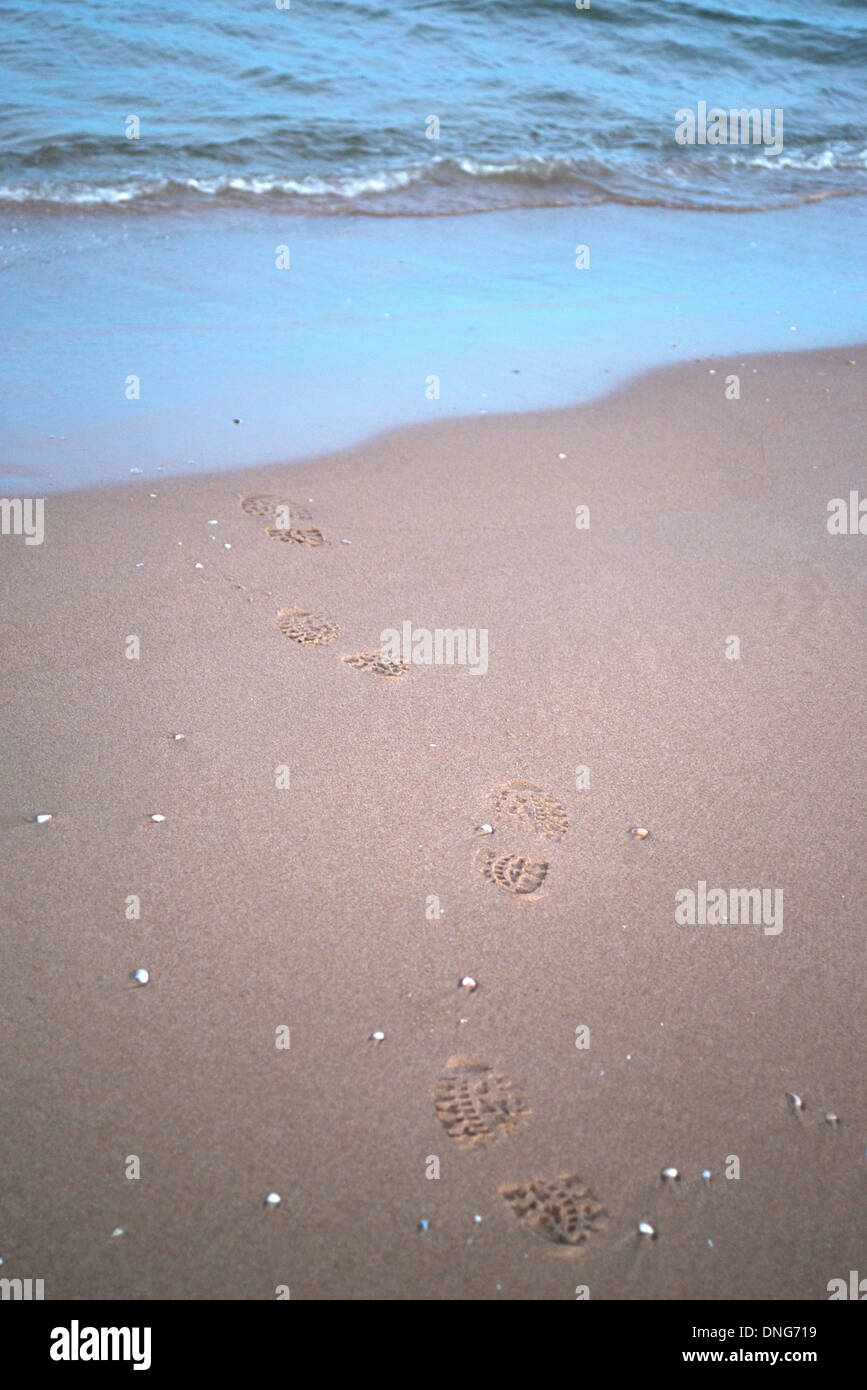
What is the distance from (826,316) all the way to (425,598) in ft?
14.9

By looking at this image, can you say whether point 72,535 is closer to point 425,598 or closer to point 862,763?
point 425,598

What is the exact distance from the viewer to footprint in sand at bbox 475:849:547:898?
106 inches

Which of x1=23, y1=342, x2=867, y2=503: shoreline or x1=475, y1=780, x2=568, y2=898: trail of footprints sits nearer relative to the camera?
x1=475, y1=780, x2=568, y2=898: trail of footprints

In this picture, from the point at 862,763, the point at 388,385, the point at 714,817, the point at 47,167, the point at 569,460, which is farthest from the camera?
the point at 47,167

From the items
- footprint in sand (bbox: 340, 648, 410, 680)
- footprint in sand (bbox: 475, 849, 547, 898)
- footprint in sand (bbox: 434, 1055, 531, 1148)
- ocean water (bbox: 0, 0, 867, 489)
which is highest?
ocean water (bbox: 0, 0, 867, 489)

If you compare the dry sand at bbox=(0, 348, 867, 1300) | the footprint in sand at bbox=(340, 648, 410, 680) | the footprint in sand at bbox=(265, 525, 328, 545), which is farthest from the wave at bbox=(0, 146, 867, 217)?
the footprint in sand at bbox=(340, 648, 410, 680)

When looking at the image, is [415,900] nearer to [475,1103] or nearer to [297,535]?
[475,1103]

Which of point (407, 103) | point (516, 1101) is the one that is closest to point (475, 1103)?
point (516, 1101)

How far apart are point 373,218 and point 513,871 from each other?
709 cm

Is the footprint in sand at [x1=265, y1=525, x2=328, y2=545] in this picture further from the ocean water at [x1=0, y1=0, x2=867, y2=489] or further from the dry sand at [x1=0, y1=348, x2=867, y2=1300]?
the ocean water at [x1=0, y1=0, x2=867, y2=489]

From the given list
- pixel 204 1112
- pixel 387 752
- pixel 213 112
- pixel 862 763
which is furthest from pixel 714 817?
pixel 213 112

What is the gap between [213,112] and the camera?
9.82 m

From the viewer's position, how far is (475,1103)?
2197 mm

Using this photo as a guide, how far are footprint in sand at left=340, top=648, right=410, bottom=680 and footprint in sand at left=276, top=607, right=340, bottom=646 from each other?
0.46ft
